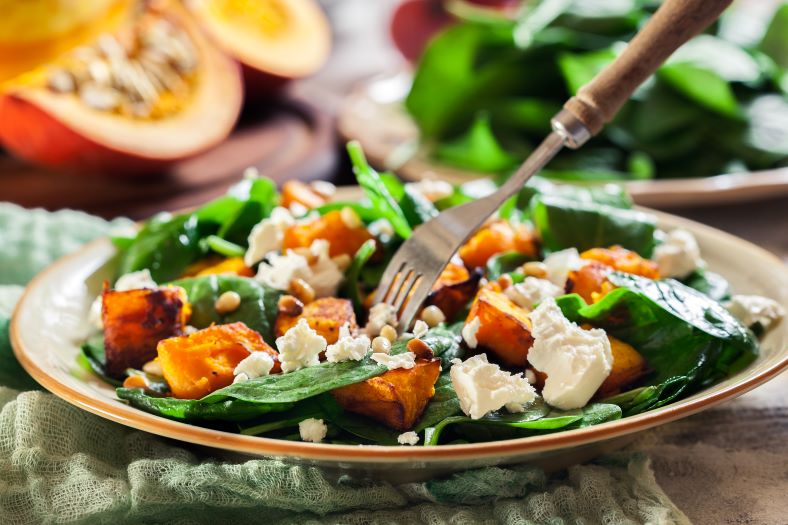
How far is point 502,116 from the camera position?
384 cm

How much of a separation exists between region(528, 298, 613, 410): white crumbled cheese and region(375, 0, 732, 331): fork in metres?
0.29

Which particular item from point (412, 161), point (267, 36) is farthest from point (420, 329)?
point (267, 36)

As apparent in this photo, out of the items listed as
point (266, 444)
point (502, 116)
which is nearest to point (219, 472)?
point (266, 444)

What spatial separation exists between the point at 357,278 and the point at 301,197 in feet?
1.51

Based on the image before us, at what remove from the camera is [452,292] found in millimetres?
2070

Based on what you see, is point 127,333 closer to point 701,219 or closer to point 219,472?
point 219,472

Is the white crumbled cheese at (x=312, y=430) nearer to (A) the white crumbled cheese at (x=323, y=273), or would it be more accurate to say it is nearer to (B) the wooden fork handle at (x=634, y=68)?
(A) the white crumbled cheese at (x=323, y=273)

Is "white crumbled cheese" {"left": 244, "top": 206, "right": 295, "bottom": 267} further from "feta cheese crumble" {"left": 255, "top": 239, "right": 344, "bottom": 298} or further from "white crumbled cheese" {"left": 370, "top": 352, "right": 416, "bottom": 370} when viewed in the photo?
"white crumbled cheese" {"left": 370, "top": 352, "right": 416, "bottom": 370}

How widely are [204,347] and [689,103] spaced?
248 cm

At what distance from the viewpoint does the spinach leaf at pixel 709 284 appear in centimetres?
223

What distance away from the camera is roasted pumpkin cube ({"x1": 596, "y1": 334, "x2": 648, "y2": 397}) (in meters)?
1.86

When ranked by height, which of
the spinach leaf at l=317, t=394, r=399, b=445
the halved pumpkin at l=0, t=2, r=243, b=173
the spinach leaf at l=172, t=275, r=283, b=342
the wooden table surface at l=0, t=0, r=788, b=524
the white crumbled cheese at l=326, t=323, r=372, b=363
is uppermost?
the white crumbled cheese at l=326, t=323, r=372, b=363

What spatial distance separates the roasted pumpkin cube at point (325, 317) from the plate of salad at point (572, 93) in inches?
64.7

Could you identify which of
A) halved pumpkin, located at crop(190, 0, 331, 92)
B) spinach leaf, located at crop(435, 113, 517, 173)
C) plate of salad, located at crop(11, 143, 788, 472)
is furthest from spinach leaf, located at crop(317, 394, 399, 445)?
halved pumpkin, located at crop(190, 0, 331, 92)
